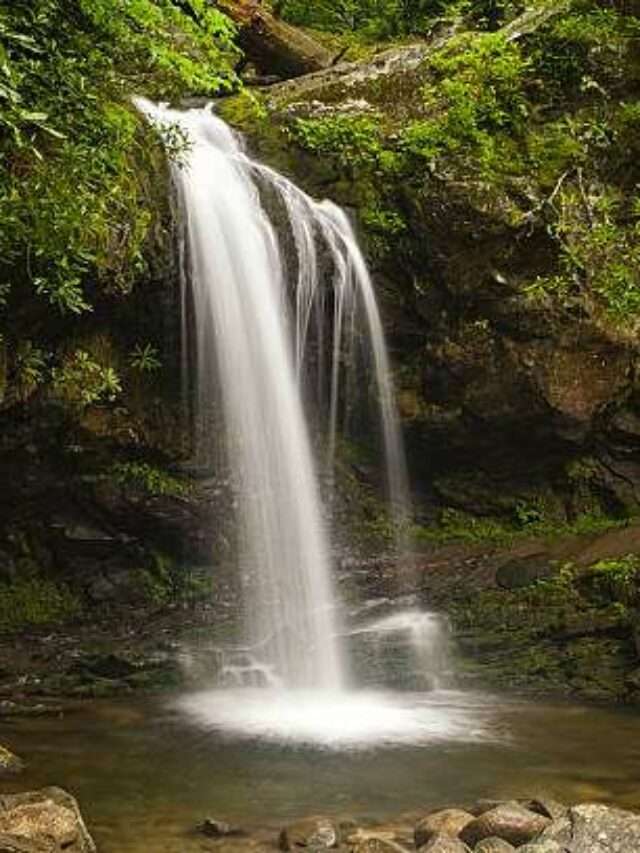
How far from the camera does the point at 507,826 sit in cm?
571

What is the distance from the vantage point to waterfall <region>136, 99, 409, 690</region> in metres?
11.6

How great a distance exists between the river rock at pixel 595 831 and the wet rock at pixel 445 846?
45 centimetres

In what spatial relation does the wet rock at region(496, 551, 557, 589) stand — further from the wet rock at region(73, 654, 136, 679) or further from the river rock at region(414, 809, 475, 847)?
the river rock at region(414, 809, 475, 847)

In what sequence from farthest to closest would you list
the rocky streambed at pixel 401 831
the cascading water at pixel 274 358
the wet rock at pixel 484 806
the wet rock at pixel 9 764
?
the cascading water at pixel 274 358 < the wet rock at pixel 9 764 < the wet rock at pixel 484 806 < the rocky streambed at pixel 401 831

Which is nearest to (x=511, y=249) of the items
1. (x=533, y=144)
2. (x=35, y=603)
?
(x=533, y=144)

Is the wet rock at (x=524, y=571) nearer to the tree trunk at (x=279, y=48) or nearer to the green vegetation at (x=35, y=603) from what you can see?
the green vegetation at (x=35, y=603)

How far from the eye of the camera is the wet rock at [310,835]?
227 inches

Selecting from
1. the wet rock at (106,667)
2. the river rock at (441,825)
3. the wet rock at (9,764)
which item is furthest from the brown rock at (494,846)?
the wet rock at (106,667)

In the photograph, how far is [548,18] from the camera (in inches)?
584

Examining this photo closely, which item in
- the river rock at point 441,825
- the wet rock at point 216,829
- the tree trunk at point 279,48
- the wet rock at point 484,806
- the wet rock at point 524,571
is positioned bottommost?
the wet rock at point 524,571

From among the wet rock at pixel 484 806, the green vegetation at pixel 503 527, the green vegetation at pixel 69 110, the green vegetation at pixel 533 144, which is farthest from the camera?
the green vegetation at pixel 503 527

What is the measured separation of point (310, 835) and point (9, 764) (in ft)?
8.64

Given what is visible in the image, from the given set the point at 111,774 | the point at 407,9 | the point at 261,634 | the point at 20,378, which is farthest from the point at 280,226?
the point at 407,9

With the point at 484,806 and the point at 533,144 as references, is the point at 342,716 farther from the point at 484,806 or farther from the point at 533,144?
the point at 533,144
